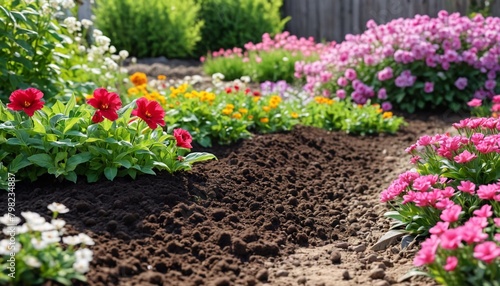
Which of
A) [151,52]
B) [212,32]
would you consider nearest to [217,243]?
[151,52]

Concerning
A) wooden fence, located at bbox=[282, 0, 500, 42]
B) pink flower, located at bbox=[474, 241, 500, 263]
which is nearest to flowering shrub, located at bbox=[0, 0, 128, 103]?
pink flower, located at bbox=[474, 241, 500, 263]

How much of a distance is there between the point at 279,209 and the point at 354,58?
165 inches

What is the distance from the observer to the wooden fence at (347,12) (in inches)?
436

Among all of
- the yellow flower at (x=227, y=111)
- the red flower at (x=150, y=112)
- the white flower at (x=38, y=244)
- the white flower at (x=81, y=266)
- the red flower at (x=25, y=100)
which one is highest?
the red flower at (x=25, y=100)

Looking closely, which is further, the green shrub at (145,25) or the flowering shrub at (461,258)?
the green shrub at (145,25)

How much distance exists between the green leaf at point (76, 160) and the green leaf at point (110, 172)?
0.39ft

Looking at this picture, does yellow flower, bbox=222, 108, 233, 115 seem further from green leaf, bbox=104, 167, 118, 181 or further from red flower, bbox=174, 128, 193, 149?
green leaf, bbox=104, 167, 118, 181

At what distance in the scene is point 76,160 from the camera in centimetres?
353

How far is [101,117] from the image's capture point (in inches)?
139

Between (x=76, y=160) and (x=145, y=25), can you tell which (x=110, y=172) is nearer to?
(x=76, y=160)

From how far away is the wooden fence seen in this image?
1106 cm

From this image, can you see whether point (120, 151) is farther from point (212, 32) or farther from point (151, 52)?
point (212, 32)

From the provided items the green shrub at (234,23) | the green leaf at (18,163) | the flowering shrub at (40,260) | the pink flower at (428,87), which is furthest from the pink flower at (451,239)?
the green shrub at (234,23)

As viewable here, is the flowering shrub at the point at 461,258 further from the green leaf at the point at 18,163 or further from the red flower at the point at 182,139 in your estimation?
the green leaf at the point at 18,163
